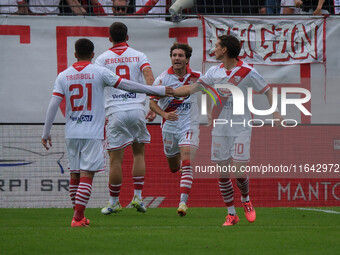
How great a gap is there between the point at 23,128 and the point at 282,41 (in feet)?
14.3

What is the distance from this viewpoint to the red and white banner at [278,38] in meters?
13.1

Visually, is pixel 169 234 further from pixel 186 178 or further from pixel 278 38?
pixel 278 38

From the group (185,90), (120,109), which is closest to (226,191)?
(185,90)

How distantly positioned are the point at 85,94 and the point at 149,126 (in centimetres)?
455

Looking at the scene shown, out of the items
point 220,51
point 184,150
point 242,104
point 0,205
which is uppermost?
point 220,51

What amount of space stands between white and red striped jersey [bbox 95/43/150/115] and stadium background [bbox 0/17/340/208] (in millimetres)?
2417

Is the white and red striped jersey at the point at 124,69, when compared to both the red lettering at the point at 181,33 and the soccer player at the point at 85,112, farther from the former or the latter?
the red lettering at the point at 181,33

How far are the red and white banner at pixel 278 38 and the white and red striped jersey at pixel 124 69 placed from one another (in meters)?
2.93

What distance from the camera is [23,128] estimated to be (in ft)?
41.6

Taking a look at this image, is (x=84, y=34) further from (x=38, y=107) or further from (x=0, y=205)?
(x=0, y=205)

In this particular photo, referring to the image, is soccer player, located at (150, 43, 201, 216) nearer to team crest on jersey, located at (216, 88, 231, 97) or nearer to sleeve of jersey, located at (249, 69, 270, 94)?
team crest on jersey, located at (216, 88, 231, 97)

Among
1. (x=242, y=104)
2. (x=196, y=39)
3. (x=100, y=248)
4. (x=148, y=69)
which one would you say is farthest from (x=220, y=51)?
(x=196, y=39)

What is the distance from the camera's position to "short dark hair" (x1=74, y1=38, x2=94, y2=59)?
840cm

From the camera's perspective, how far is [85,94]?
27.2 ft
